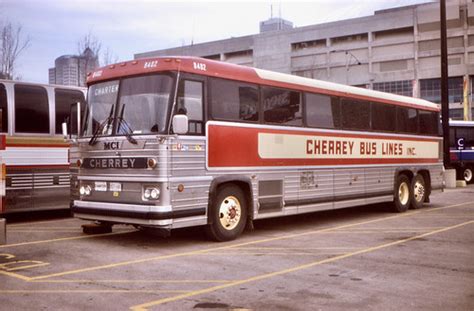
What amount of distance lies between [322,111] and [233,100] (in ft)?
9.80

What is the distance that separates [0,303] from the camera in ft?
19.5

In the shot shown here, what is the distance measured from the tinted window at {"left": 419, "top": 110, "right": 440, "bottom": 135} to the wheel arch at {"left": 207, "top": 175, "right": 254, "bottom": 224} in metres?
7.89

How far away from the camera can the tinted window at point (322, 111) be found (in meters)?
12.1

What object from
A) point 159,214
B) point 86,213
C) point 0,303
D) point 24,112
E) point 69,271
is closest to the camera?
point 0,303

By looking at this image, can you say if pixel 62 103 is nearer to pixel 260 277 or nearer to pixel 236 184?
pixel 236 184

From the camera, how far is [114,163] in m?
9.59

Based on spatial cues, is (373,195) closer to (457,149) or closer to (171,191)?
(171,191)

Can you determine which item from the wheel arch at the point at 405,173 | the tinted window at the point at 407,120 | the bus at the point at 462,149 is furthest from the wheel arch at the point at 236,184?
the bus at the point at 462,149

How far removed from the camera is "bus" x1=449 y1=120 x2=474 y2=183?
96.0 ft

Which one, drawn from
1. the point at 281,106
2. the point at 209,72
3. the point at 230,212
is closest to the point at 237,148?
the point at 230,212

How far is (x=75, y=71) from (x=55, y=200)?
85.7 ft

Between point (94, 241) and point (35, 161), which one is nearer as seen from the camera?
point (94, 241)

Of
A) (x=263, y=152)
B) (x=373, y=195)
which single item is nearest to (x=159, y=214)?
(x=263, y=152)

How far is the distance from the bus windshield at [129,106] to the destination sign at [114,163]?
0.45m
